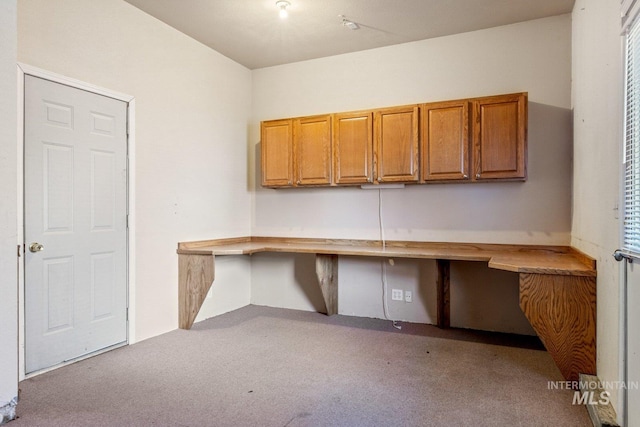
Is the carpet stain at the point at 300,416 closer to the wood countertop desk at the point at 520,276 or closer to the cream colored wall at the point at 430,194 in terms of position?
the wood countertop desk at the point at 520,276

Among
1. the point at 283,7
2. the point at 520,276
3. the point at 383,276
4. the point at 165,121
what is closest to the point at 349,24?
the point at 283,7

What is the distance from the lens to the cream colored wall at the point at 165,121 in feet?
9.23

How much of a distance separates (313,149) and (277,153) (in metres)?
0.43

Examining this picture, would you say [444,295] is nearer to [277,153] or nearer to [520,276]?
[520,276]

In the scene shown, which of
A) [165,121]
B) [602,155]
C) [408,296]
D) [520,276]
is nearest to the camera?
[602,155]

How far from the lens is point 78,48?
286cm

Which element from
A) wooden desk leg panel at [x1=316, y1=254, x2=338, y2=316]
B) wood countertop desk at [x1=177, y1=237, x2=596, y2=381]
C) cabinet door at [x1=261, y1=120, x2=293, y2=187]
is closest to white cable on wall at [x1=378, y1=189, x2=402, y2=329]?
wood countertop desk at [x1=177, y1=237, x2=596, y2=381]

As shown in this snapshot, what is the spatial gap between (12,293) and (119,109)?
5.47ft

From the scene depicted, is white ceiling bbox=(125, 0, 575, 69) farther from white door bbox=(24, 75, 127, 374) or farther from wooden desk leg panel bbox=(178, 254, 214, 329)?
wooden desk leg panel bbox=(178, 254, 214, 329)

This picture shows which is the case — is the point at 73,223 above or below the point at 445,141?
below

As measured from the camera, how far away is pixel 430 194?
385cm

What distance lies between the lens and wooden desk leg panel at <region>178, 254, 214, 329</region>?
12.0 ft

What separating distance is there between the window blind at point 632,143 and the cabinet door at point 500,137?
134 cm

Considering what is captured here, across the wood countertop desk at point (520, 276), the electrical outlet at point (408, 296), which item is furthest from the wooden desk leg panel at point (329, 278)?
the electrical outlet at point (408, 296)
